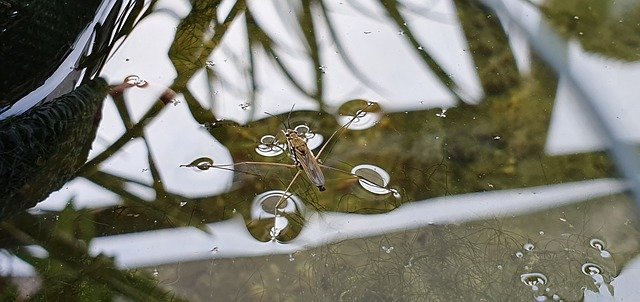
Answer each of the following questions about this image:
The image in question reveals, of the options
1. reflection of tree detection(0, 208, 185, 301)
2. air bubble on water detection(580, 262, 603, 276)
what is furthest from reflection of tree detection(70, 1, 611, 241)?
air bubble on water detection(580, 262, 603, 276)

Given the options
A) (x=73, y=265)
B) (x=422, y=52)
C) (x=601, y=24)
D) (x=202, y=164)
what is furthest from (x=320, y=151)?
(x=601, y=24)

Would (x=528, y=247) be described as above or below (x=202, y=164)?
below

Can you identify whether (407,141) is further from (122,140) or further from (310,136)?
(122,140)

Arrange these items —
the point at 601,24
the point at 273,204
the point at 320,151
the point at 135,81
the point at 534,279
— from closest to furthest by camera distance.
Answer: the point at 534,279
the point at 273,204
the point at 320,151
the point at 135,81
the point at 601,24

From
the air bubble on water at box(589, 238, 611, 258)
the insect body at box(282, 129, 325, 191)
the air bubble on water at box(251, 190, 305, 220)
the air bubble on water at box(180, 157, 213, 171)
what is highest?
the insect body at box(282, 129, 325, 191)

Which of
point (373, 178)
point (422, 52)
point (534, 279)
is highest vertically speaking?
point (422, 52)

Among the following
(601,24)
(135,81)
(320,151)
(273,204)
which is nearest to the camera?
(273,204)

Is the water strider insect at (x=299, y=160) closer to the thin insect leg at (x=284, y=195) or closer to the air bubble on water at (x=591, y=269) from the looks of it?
the thin insect leg at (x=284, y=195)

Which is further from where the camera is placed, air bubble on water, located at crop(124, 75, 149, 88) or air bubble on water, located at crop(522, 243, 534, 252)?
air bubble on water, located at crop(124, 75, 149, 88)

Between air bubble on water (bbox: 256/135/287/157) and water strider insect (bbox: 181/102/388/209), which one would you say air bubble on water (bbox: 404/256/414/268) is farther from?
air bubble on water (bbox: 256/135/287/157)
